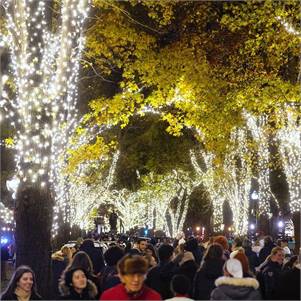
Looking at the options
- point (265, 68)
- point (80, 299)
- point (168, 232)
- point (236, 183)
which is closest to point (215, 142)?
point (265, 68)

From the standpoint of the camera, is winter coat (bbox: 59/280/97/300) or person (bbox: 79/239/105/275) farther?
person (bbox: 79/239/105/275)

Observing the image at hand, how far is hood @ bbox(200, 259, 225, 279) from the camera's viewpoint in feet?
32.1

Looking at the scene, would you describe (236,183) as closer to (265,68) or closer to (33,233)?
(265,68)

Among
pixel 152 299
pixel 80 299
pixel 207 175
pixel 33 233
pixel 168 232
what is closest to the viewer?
pixel 152 299

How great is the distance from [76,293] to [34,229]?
14.5 feet

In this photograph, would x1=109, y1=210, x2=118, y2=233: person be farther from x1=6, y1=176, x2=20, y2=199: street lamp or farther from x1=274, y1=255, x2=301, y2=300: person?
x1=274, y1=255, x2=301, y2=300: person

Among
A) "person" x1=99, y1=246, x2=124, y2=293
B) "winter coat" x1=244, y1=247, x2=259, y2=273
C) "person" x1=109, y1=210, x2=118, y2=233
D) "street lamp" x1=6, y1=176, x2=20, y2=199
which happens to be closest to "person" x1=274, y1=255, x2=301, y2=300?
"person" x1=99, y1=246, x2=124, y2=293

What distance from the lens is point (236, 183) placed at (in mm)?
34812

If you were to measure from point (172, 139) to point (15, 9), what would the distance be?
2588 centimetres

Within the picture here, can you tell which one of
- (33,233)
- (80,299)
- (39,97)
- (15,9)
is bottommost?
(80,299)

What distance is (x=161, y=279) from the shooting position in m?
10.4

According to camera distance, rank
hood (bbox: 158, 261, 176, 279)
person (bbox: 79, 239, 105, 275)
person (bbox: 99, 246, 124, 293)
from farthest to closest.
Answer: person (bbox: 79, 239, 105, 275)
hood (bbox: 158, 261, 176, 279)
person (bbox: 99, 246, 124, 293)

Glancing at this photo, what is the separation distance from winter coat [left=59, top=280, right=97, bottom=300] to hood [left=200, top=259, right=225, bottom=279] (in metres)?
2.13

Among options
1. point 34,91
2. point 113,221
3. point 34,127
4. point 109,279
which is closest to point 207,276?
point 109,279
